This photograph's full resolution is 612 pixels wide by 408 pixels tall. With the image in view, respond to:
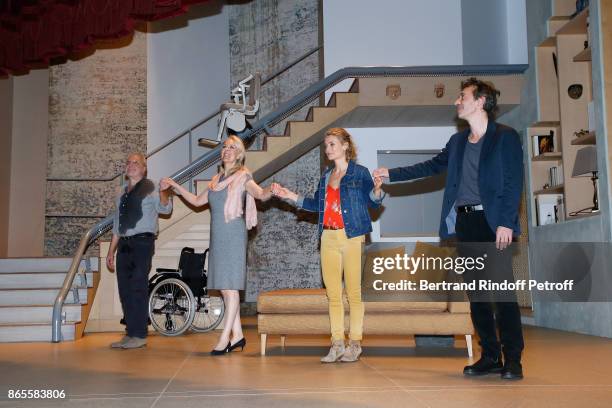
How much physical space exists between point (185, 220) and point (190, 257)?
→ 632 millimetres

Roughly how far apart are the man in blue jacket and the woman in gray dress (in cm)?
162

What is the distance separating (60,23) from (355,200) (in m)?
5.23

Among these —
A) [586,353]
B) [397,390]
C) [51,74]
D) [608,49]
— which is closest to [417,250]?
[586,353]

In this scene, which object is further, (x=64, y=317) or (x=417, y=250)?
(x=64, y=317)

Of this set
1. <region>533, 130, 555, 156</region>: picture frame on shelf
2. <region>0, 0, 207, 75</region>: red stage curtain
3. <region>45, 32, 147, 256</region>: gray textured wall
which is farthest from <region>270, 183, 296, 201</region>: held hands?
<region>45, 32, 147, 256</region>: gray textured wall

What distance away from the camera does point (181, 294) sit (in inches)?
267

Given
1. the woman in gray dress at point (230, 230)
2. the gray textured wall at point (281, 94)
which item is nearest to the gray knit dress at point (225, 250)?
Result: the woman in gray dress at point (230, 230)

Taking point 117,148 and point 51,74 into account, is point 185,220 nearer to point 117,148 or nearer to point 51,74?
point 117,148

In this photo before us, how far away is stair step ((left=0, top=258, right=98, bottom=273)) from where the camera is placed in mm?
7000

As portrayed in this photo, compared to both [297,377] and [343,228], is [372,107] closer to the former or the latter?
[343,228]

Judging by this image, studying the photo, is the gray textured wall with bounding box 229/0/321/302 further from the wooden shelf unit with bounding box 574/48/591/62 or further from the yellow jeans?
the yellow jeans

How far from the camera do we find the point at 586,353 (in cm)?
460

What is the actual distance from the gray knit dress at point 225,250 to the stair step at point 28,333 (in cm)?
207

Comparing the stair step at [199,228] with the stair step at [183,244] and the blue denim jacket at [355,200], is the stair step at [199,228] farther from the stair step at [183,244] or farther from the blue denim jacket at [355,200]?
the blue denim jacket at [355,200]
